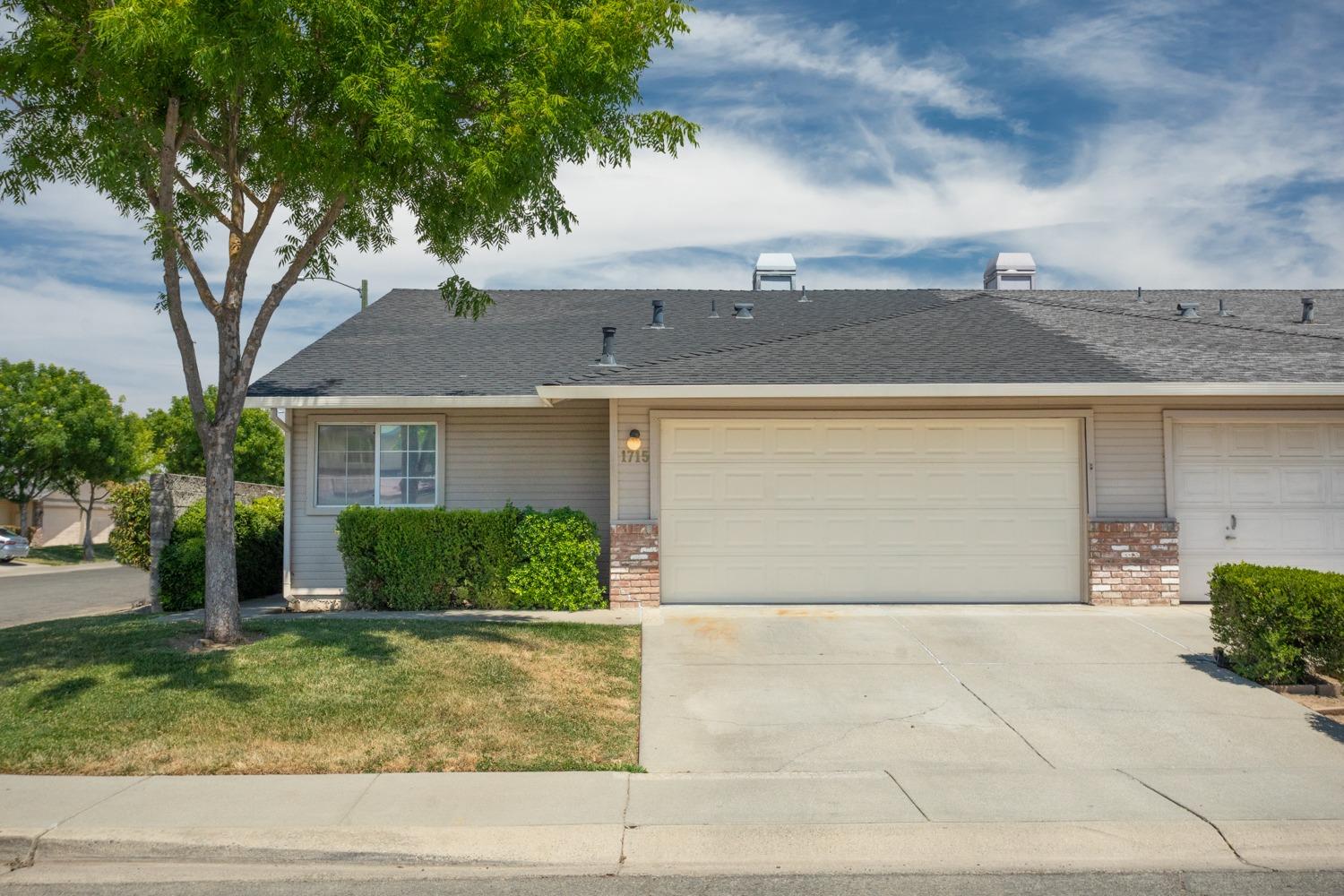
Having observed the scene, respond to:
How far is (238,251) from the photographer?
8.96m

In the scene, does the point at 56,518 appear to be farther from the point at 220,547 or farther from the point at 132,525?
the point at 220,547

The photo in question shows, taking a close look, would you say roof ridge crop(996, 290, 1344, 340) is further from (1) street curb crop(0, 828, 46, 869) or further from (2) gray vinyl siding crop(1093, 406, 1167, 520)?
(1) street curb crop(0, 828, 46, 869)

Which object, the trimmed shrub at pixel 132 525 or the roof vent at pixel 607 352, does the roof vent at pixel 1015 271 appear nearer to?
the roof vent at pixel 607 352

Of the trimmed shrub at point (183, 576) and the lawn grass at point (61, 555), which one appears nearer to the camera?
the trimmed shrub at point (183, 576)

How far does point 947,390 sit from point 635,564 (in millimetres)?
4160

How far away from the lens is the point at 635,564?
1096 cm

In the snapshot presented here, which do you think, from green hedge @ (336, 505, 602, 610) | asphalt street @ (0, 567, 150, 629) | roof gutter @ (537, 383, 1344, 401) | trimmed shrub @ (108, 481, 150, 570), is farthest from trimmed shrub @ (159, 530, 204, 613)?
roof gutter @ (537, 383, 1344, 401)

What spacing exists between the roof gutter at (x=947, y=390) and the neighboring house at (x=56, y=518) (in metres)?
41.0

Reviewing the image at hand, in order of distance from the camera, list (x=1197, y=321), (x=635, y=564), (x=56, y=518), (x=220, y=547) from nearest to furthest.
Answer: (x=220, y=547) < (x=635, y=564) < (x=1197, y=321) < (x=56, y=518)

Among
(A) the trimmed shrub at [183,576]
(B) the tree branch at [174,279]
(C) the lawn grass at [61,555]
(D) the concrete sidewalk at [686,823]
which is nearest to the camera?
(D) the concrete sidewalk at [686,823]

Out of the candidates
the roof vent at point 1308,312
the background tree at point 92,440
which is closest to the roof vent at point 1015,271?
the roof vent at point 1308,312

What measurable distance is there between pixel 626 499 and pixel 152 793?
6305 mm

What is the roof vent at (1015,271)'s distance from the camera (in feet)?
62.7

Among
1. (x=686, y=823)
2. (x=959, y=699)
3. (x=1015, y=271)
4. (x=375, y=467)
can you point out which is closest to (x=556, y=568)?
(x=375, y=467)
